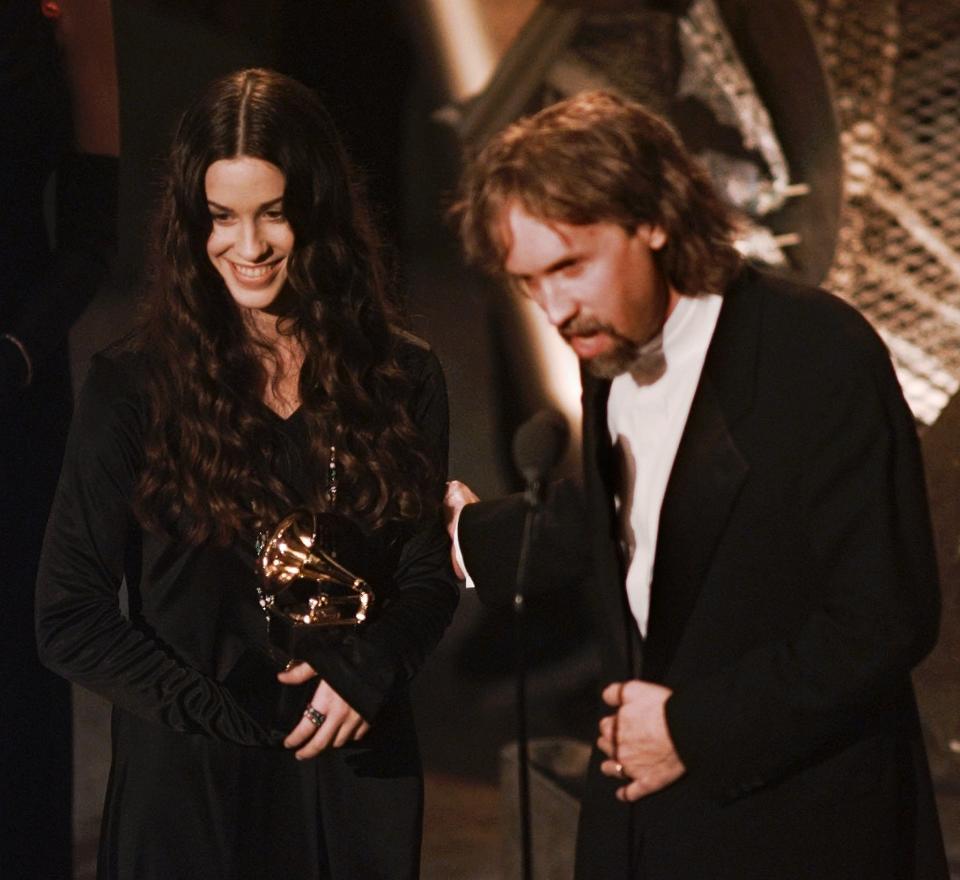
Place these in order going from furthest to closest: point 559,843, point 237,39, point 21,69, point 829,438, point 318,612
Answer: point 559,843 → point 237,39 → point 21,69 → point 318,612 → point 829,438

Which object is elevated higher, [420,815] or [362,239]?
[362,239]

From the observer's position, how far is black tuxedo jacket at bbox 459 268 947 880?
187 cm

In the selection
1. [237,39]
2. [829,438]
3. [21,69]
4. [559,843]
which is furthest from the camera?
[559,843]

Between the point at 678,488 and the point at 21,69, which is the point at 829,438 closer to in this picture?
the point at 678,488

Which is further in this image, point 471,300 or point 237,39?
point 471,300

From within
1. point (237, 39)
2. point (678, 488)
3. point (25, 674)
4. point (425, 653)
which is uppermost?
point (237, 39)

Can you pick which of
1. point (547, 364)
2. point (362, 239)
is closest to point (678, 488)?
point (362, 239)

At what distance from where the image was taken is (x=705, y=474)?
6.40 ft

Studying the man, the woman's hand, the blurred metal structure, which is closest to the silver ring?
the woman's hand

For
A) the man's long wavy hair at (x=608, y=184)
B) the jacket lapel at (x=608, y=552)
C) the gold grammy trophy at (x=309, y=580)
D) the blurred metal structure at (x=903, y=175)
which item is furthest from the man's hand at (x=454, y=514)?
the blurred metal structure at (x=903, y=175)

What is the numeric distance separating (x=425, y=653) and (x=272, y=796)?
0.34 m

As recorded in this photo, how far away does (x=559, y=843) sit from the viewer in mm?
3619

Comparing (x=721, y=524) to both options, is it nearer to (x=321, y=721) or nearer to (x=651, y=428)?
(x=651, y=428)

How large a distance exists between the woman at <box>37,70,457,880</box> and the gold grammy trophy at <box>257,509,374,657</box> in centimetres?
4
